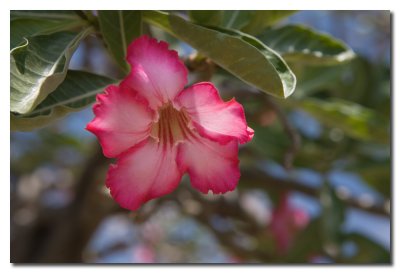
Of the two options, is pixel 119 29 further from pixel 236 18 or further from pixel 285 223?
pixel 285 223

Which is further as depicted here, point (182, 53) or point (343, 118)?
point (343, 118)

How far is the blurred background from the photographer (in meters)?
1.78

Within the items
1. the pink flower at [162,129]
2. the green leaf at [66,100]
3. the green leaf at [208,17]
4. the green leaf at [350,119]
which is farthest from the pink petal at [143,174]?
the green leaf at [350,119]

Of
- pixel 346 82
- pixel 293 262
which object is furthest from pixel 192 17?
pixel 293 262

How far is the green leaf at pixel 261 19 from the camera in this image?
109cm

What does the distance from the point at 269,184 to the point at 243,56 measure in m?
1.55

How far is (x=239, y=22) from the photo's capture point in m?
1.06

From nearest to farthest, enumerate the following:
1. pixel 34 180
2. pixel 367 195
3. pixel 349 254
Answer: pixel 349 254 → pixel 367 195 → pixel 34 180

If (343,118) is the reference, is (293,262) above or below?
below

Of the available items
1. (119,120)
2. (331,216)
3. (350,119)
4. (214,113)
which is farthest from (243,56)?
(331,216)

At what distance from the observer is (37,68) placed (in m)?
0.82
